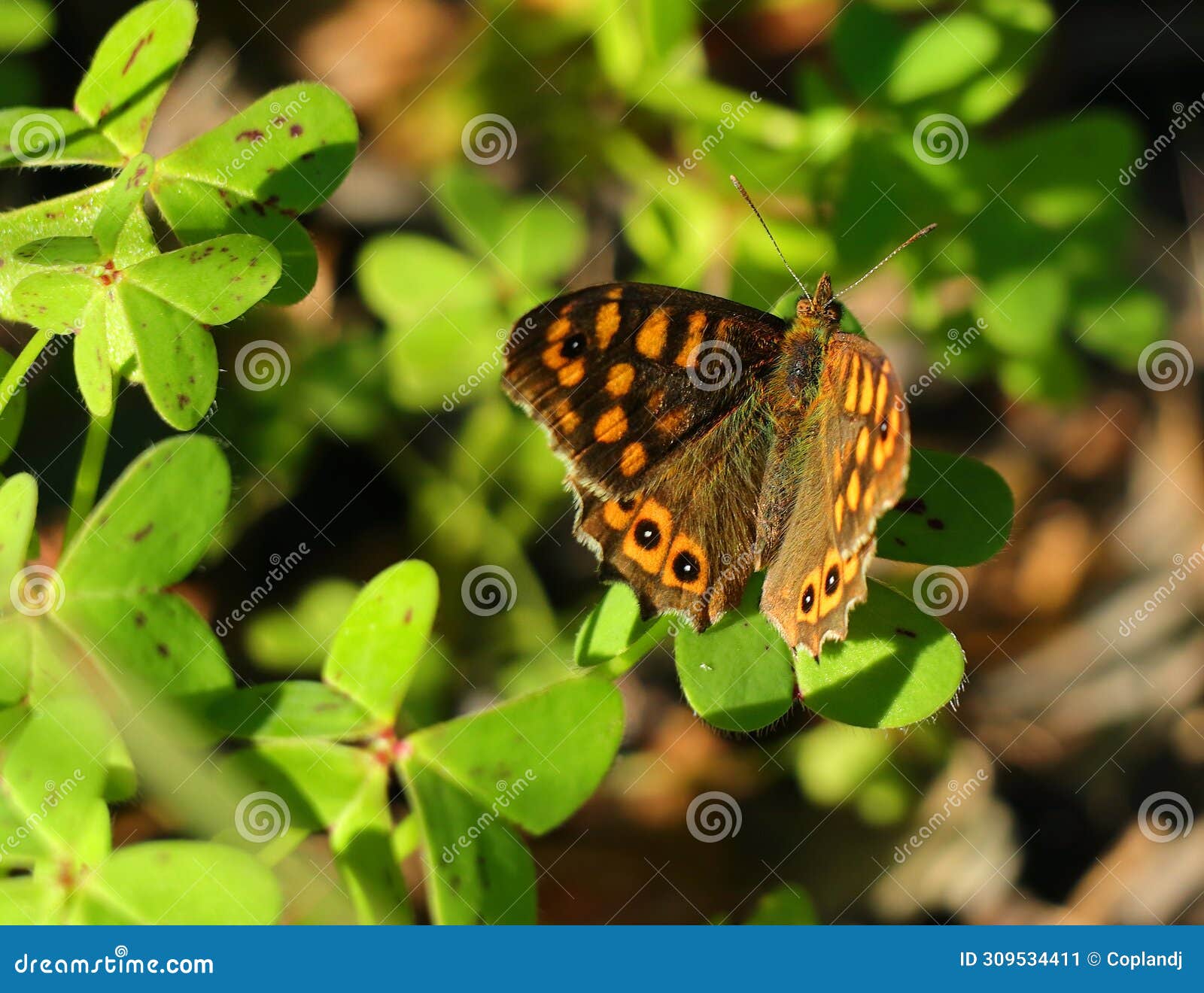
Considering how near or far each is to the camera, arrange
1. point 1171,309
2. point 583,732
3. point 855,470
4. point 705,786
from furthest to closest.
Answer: point 1171,309 < point 705,786 < point 583,732 < point 855,470

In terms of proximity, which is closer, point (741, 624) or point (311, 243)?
point (741, 624)

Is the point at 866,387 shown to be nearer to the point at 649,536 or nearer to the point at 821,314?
the point at 821,314

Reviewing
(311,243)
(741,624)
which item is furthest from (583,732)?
(311,243)

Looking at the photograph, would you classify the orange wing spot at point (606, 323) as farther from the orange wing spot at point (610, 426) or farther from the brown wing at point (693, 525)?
the brown wing at point (693, 525)

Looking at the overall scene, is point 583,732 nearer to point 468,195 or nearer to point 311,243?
point 311,243

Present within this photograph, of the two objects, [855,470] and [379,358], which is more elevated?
[855,470]

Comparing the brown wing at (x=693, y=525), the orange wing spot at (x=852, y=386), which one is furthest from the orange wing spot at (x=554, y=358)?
the orange wing spot at (x=852, y=386)

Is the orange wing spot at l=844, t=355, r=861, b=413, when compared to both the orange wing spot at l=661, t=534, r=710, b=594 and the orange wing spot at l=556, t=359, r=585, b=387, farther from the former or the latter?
the orange wing spot at l=556, t=359, r=585, b=387
